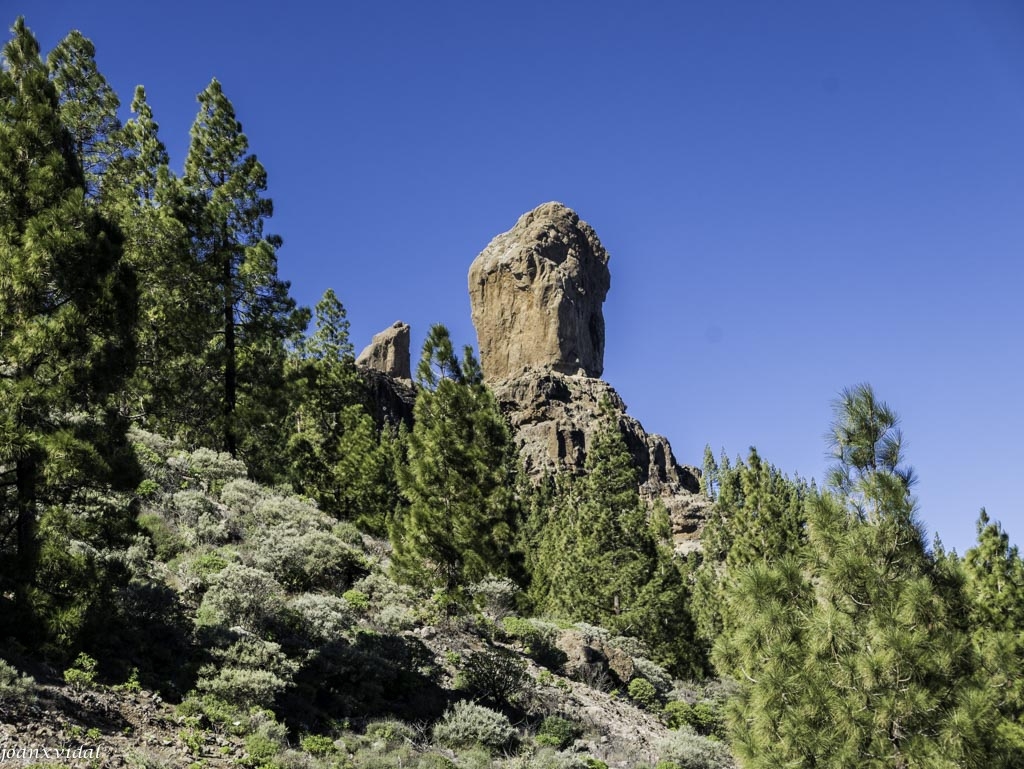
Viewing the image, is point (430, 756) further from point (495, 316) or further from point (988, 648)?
point (495, 316)

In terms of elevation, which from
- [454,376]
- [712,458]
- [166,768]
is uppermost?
[712,458]

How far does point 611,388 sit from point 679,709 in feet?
364

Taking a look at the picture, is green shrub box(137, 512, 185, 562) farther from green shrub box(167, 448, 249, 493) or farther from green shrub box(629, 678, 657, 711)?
green shrub box(629, 678, 657, 711)

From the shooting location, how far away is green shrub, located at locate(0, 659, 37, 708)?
316 inches

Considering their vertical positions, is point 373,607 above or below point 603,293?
below

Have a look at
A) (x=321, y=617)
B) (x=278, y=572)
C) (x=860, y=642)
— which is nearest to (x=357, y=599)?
(x=278, y=572)

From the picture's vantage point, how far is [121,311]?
10.8 meters

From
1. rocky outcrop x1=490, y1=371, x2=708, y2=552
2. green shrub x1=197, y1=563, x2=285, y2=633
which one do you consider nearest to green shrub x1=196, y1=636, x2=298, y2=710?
green shrub x1=197, y1=563, x2=285, y2=633

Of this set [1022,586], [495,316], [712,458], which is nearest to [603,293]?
[495,316]

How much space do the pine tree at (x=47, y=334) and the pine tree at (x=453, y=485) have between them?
10919 millimetres

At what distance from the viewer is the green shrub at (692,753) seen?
15.1 metres

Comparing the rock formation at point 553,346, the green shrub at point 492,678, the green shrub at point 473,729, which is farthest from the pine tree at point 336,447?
the rock formation at point 553,346

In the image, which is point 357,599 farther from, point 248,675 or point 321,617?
point 248,675

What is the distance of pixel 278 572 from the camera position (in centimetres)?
1591
